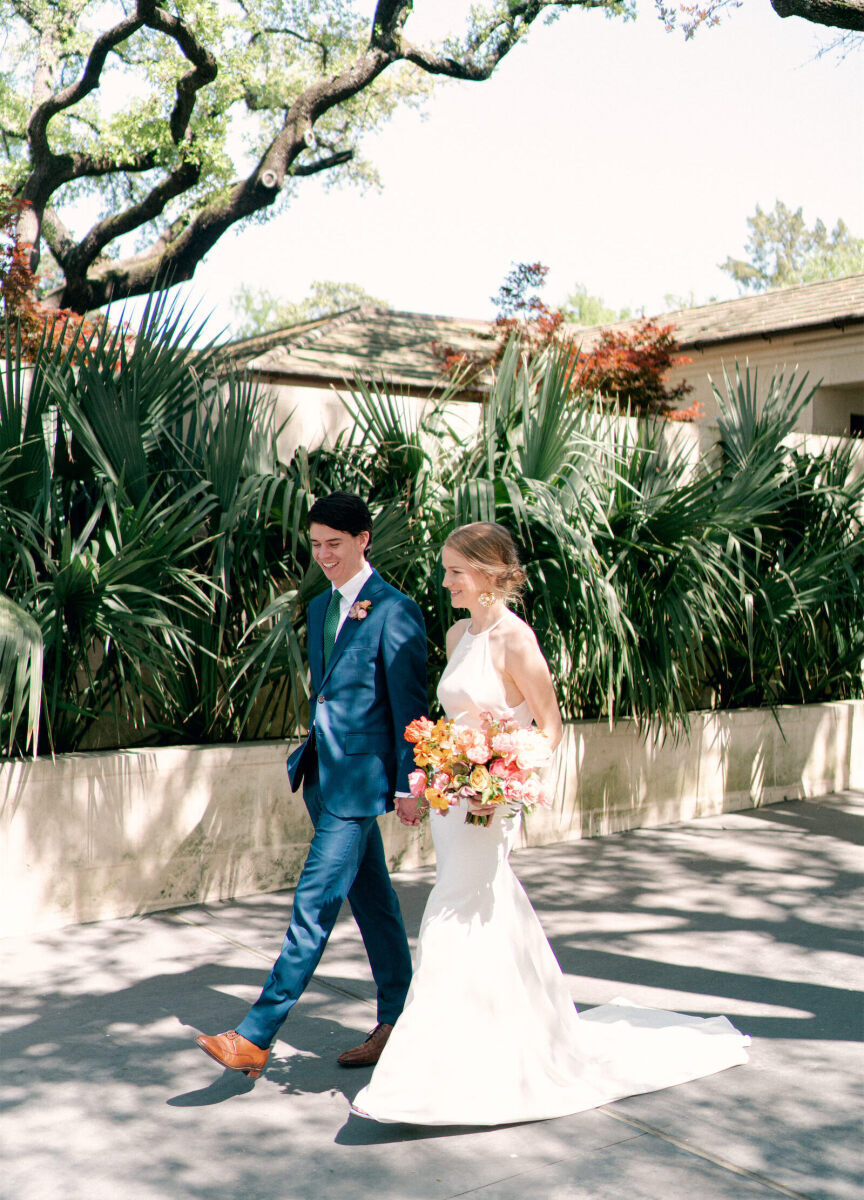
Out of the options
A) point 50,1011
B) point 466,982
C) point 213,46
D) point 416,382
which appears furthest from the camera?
point 213,46

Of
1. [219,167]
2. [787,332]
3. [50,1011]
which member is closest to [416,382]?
[787,332]

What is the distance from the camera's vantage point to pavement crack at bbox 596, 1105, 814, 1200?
3266 millimetres

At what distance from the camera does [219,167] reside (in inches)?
953

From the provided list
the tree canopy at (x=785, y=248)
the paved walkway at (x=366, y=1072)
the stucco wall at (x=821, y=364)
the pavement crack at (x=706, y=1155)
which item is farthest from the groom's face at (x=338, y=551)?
the tree canopy at (x=785, y=248)

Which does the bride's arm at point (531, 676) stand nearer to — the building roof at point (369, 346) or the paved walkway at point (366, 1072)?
the paved walkway at point (366, 1072)

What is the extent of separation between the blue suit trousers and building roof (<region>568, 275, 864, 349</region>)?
13310 millimetres

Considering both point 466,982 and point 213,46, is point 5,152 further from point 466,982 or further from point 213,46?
point 466,982

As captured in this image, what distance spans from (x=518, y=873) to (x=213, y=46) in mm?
21746

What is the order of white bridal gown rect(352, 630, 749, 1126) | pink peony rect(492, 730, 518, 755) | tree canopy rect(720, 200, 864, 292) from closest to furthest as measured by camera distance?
white bridal gown rect(352, 630, 749, 1126) → pink peony rect(492, 730, 518, 755) → tree canopy rect(720, 200, 864, 292)

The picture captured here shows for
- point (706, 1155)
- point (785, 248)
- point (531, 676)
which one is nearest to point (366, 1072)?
point (706, 1155)

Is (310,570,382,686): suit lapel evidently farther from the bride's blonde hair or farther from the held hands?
the held hands

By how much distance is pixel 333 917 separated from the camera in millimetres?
3943

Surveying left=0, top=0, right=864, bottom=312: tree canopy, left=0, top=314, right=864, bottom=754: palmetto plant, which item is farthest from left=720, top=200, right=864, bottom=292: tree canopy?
left=0, top=314, right=864, bottom=754: palmetto plant

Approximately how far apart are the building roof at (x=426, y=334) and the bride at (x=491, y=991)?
1259 cm
